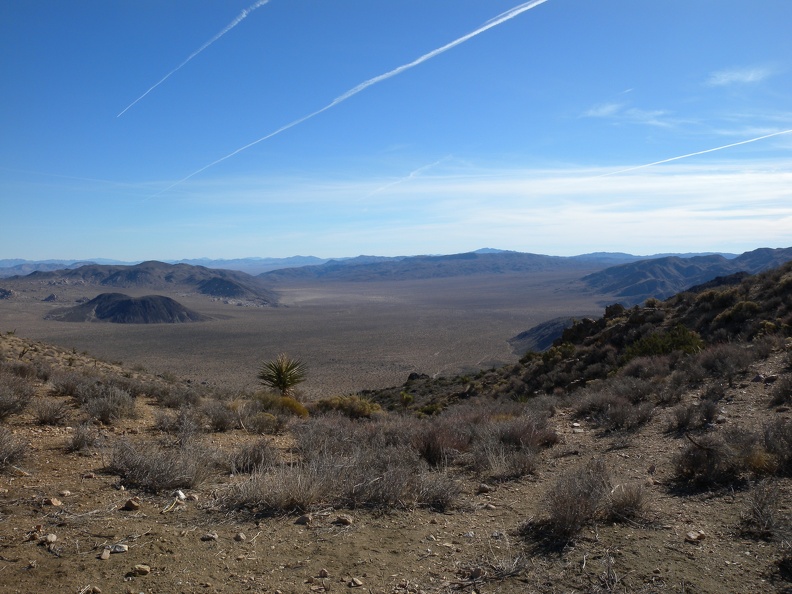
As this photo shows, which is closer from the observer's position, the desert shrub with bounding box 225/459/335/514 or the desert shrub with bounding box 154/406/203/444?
the desert shrub with bounding box 225/459/335/514

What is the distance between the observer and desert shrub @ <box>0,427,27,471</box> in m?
6.16

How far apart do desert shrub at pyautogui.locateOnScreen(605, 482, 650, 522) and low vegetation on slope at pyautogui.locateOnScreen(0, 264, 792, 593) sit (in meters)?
0.02

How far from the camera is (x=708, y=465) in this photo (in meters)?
6.37

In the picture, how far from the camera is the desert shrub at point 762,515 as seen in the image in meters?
4.81

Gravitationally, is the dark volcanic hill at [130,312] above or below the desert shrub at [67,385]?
below

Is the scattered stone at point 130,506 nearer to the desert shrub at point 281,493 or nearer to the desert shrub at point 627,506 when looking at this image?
the desert shrub at point 281,493

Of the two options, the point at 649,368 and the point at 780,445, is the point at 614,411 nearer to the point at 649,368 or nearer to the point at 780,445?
the point at 780,445

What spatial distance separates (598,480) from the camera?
5562 mm

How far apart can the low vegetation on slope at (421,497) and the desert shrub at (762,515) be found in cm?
2

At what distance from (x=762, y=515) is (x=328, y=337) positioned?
260 feet

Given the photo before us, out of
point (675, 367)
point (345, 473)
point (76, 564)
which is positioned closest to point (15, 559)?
point (76, 564)

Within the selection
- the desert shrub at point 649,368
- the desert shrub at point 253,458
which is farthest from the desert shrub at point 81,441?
the desert shrub at point 649,368

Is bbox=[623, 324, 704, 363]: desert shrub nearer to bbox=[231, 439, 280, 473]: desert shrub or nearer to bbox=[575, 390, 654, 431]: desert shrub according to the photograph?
bbox=[575, 390, 654, 431]: desert shrub

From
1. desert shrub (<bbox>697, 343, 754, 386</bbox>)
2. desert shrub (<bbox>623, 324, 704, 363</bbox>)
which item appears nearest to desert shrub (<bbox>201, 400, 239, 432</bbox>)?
desert shrub (<bbox>697, 343, 754, 386</bbox>)
